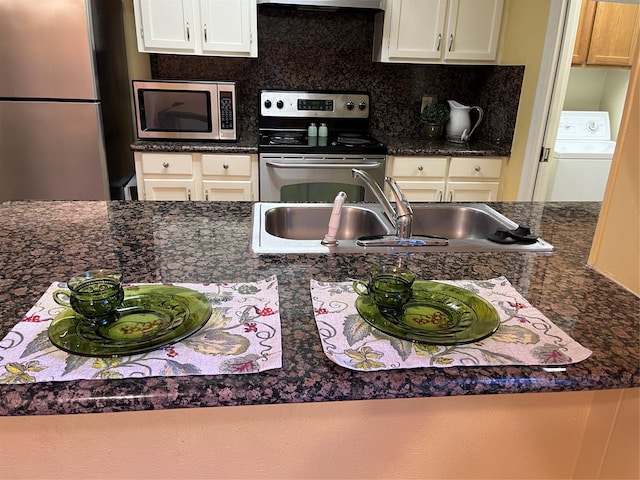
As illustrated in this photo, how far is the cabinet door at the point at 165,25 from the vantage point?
2.64 meters

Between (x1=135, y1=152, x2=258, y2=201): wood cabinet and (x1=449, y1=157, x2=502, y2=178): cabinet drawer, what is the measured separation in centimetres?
119

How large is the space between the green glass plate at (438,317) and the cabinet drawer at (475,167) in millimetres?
2002

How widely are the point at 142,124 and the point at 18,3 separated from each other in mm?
782

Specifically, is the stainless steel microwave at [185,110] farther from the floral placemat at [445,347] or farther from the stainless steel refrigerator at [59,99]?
the floral placemat at [445,347]

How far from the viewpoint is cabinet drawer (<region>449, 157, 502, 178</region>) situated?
288 centimetres

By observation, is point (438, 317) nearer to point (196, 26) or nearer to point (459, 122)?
point (196, 26)

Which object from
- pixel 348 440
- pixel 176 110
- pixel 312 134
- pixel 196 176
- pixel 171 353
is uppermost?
pixel 176 110

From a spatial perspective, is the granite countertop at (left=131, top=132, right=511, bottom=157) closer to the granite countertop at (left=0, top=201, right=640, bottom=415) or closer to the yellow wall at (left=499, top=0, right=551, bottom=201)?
the yellow wall at (left=499, top=0, right=551, bottom=201)

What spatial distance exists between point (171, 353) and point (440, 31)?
8.84ft

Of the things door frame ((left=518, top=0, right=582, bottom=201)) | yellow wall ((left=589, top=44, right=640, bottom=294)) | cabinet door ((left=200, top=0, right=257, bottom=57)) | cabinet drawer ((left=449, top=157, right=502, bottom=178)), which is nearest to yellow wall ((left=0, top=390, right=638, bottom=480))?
yellow wall ((left=589, top=44, right=640, bottom=294))

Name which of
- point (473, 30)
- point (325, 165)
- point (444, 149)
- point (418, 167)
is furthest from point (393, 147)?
point (473, 30)

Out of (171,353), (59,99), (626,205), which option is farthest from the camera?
(59,99)

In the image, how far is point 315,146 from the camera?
9.19ft

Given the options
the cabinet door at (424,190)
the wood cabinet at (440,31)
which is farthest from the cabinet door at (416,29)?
the cabinet door at (424,190)
